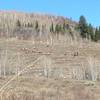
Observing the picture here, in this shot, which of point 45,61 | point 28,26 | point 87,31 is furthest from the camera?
point 28,26

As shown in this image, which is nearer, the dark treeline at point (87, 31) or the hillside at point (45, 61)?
the hillside at point (45, 61)

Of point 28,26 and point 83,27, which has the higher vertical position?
point 28,26

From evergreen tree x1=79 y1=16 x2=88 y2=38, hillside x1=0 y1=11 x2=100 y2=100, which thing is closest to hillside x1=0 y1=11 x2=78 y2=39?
hillside x1=0 y1=11 x2=100 y2=100

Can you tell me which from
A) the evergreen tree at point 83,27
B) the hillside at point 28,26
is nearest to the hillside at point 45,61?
the hillside at point 28,26

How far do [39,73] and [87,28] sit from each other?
32099 mm

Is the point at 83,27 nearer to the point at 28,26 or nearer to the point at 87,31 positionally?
the point at 87,31

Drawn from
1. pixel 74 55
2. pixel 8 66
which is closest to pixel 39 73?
pixel 8 66

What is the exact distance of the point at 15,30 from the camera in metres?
45.1

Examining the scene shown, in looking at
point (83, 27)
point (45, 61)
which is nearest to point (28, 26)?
point (83, 27)

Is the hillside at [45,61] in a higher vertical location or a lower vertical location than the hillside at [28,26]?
lower

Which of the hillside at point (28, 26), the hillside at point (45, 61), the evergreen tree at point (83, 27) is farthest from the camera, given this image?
the evergreen tree at point (83, 27)

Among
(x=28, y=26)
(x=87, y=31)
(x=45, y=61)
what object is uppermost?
(x=28, y=26)

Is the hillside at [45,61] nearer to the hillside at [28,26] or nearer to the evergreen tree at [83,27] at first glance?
the hillside at [28,26]

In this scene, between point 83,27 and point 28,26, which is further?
point 28,26
